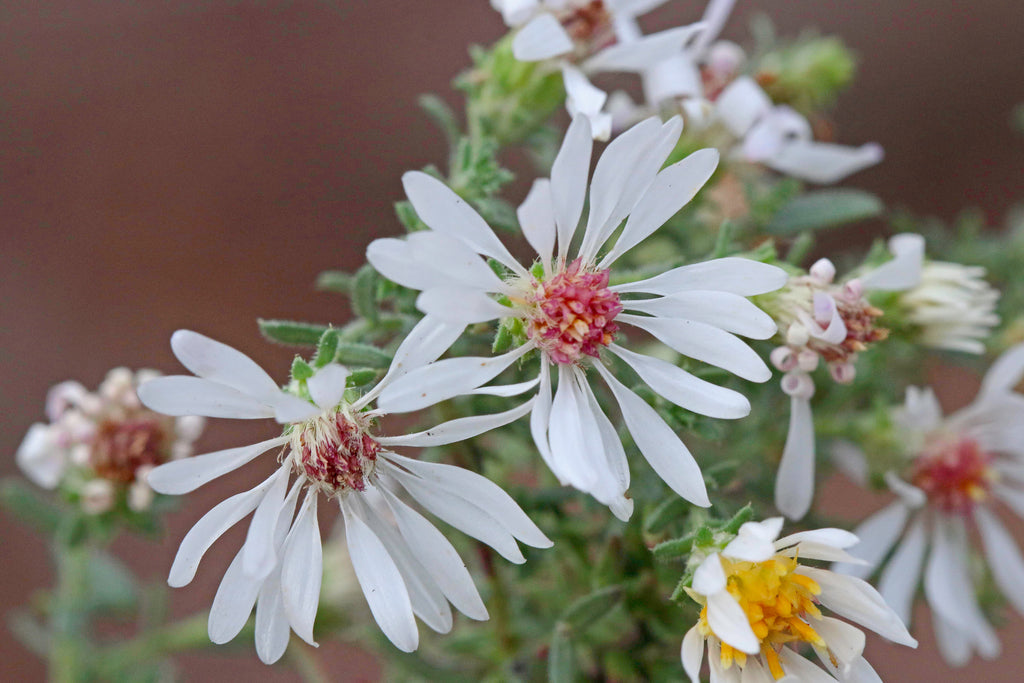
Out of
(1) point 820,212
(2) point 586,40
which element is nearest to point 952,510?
(1) point 820,212

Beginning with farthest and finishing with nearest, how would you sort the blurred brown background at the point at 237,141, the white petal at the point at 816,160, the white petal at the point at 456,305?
the blurred brown background at the point at 237,141, the white petal at the point at 816,160, the white petal at the point at 456,305

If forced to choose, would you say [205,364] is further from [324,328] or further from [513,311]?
[513,311]

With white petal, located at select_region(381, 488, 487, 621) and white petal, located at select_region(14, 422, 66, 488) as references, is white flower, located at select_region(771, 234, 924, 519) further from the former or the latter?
white petal, located at select_region(14, 422, 66, 488)

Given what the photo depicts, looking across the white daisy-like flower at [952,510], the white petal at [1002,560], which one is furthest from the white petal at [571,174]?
the white petal at [1002,560]

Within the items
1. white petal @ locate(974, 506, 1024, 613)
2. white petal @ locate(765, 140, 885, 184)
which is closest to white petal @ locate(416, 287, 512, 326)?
white petal @ locate(765, 140, 885, 184)

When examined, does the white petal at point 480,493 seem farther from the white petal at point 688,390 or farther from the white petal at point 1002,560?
the white petal at point 1002,560

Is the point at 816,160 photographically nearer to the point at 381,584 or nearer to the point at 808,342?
the point at 808,342
